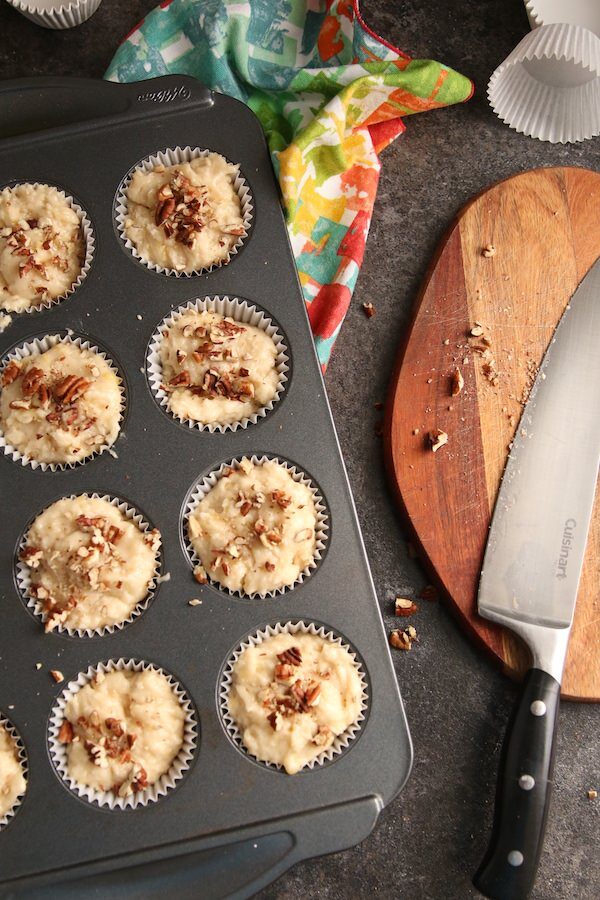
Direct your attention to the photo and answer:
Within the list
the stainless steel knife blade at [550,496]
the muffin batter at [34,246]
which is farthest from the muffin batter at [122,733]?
the muffin batter at [34,246]

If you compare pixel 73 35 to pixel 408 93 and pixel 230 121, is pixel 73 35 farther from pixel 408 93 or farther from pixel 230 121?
pixel 408 93

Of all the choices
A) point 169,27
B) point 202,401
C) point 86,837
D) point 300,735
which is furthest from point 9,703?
point 169,27

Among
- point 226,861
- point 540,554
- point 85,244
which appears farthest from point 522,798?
point 85,244

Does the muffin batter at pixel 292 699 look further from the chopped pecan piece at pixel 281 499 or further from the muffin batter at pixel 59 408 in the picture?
the muffin batter at pixel 59 408

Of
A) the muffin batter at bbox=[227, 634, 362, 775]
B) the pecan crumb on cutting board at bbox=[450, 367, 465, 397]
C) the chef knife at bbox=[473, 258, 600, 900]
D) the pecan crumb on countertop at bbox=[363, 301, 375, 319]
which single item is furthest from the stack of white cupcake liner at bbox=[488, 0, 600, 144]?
the muffin batter at bbox=[227, 634, 362, 775]

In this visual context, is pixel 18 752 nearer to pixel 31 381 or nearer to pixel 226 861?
pixel 226 861

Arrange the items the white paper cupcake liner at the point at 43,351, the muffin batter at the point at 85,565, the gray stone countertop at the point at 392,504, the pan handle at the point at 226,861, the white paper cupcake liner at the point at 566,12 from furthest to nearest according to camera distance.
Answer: the white paper cupcake liner at the point at 566,12, the gray stone countertop at the point at 392,504, the white paper cupcake liner at the point at 43,351, the muffin batter at the point at 85,565, the pan handle at the point at 226,861

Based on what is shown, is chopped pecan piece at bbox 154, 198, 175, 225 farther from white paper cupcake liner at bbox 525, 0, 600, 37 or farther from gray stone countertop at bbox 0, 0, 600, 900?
white paper cupcake liner at bbox 525, 0, 600, 37
